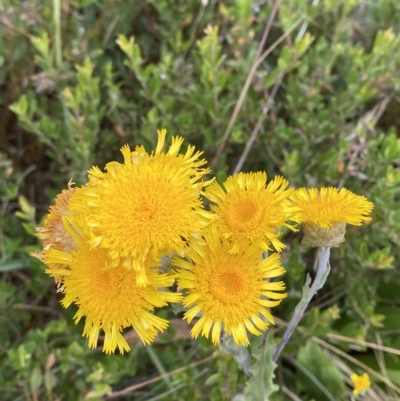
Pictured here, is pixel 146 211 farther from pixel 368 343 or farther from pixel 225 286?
pixel 368 343

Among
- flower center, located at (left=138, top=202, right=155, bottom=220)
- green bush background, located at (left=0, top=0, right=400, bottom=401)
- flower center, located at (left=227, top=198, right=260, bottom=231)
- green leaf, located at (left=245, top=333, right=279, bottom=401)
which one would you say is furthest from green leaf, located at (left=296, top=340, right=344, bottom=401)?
flower center, located at (left=138, top=202, right=155, bottom=220)

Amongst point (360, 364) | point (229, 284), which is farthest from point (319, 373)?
point (229, 284)

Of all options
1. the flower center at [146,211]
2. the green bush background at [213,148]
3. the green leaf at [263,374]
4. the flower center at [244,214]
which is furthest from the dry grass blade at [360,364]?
the flower center at [146,211]

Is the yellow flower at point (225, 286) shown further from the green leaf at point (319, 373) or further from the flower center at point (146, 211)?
the green leaf at point (319, 373)

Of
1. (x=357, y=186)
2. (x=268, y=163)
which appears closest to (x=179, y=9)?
(x=268, y=163)

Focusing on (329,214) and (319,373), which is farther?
(319,373)
